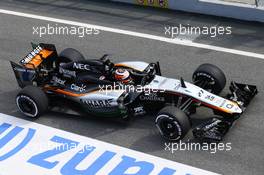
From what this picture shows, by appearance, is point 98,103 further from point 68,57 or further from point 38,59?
point 38,59

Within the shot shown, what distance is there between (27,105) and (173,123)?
131 inches

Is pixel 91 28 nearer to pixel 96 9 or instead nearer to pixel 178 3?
pixel 96 9

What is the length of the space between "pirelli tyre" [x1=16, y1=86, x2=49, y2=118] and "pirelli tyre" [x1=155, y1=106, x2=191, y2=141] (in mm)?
2521

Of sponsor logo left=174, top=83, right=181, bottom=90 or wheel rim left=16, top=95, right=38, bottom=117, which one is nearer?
sponsor logo left=174, top=83, right=181, bottom=90

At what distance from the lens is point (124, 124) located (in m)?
10.5

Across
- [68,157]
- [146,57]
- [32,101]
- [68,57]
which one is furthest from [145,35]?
[68,157]

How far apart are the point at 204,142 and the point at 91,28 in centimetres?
638

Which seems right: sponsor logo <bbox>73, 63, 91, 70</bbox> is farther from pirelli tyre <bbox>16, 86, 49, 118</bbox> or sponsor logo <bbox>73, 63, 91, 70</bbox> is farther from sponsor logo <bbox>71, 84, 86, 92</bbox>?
pirelli tyre <bbox>16, 86, 49, 118</bbox>

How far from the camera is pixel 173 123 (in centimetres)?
948

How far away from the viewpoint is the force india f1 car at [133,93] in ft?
31.6

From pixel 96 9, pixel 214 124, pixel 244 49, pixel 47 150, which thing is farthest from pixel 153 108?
pixel 96 9

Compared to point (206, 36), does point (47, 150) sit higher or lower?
lower

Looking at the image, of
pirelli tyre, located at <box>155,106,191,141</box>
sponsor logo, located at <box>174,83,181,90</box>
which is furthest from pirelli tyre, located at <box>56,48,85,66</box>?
pirelli tyre, located at <box>155,106,191,141</box>

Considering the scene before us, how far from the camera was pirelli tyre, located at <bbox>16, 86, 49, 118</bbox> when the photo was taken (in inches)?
414
